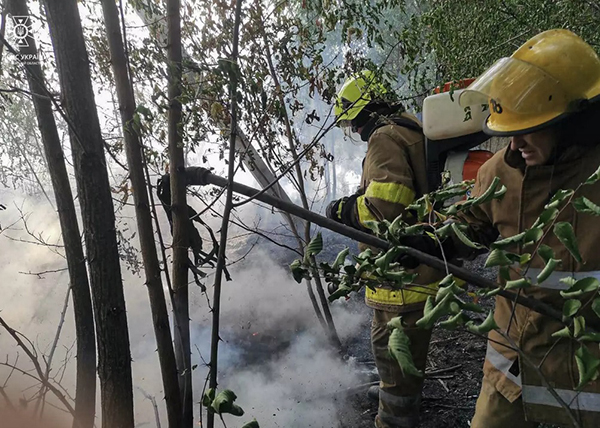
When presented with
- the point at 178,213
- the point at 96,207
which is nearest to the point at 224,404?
the point at 178,213

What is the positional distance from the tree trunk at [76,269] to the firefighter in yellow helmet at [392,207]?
176 centimetres

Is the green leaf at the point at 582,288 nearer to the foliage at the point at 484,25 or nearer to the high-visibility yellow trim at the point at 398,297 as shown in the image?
the high-visibility yellow trim at the point at 398,297

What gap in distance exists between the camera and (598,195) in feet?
4.68

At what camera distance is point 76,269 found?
2480mm

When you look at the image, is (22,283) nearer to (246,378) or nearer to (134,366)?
(134,366)

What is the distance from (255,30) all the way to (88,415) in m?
3.12

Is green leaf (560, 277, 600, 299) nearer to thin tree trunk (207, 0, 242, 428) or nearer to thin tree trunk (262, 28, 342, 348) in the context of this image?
thin tree trunk (207, 0, 242, 428)

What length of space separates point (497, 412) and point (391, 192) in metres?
1.32

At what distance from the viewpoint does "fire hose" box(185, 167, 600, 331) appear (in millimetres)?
850

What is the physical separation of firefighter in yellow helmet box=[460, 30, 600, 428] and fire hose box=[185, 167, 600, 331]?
206mm

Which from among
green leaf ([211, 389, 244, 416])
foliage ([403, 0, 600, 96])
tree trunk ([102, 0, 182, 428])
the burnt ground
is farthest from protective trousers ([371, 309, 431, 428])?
green leaf ([211, 389, 244, 416])

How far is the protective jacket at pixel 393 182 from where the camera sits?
2469mm

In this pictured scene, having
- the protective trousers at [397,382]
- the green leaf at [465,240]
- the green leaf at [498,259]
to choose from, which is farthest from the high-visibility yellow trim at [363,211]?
the green leaf at [498,259]

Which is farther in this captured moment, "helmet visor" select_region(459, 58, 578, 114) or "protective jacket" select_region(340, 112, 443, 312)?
"protective jacket" select_region(340, 112, 443, 312)
